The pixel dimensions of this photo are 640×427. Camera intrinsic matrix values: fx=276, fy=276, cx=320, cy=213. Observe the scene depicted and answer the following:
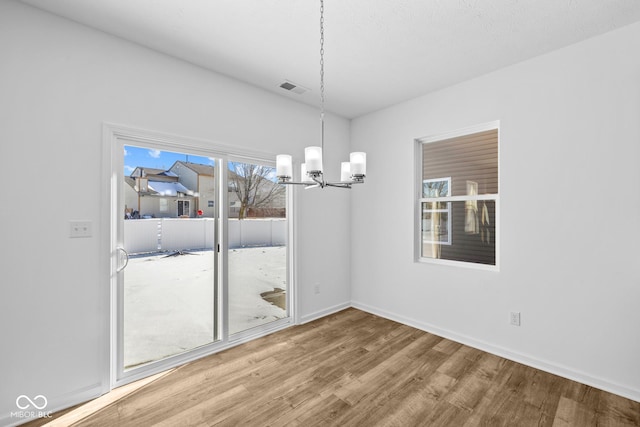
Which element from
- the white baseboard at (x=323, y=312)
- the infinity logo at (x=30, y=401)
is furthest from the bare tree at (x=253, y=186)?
the infinity logo at (x=30, y=401)

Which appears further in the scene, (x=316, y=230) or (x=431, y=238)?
(x=316, y=230)

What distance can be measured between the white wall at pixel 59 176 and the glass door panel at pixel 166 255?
22 cm

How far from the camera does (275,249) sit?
133 inches

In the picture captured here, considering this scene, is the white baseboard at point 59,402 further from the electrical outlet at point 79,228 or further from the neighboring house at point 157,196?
the neighboring house at point 157,196

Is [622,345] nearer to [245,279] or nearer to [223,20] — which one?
[245,279]

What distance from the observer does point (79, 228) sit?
6.77ft

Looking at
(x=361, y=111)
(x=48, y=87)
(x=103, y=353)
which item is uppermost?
(x=361, y=111)

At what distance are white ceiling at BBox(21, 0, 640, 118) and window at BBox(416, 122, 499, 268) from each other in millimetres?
718

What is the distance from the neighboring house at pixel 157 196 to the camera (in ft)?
7.83

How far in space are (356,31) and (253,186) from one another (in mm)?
1831

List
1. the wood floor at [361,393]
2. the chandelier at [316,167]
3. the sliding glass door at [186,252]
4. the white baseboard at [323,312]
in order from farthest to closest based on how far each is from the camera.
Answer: the white baseboard at [323,312] < the sliding glass door at [186,252] < the wood floor at [361,393] < the chandelier at [316,167]

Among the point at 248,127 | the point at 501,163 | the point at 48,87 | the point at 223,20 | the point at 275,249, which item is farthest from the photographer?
the point at 275,249

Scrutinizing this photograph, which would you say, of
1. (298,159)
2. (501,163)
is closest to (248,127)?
(298,159)

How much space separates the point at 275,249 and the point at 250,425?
182cm
